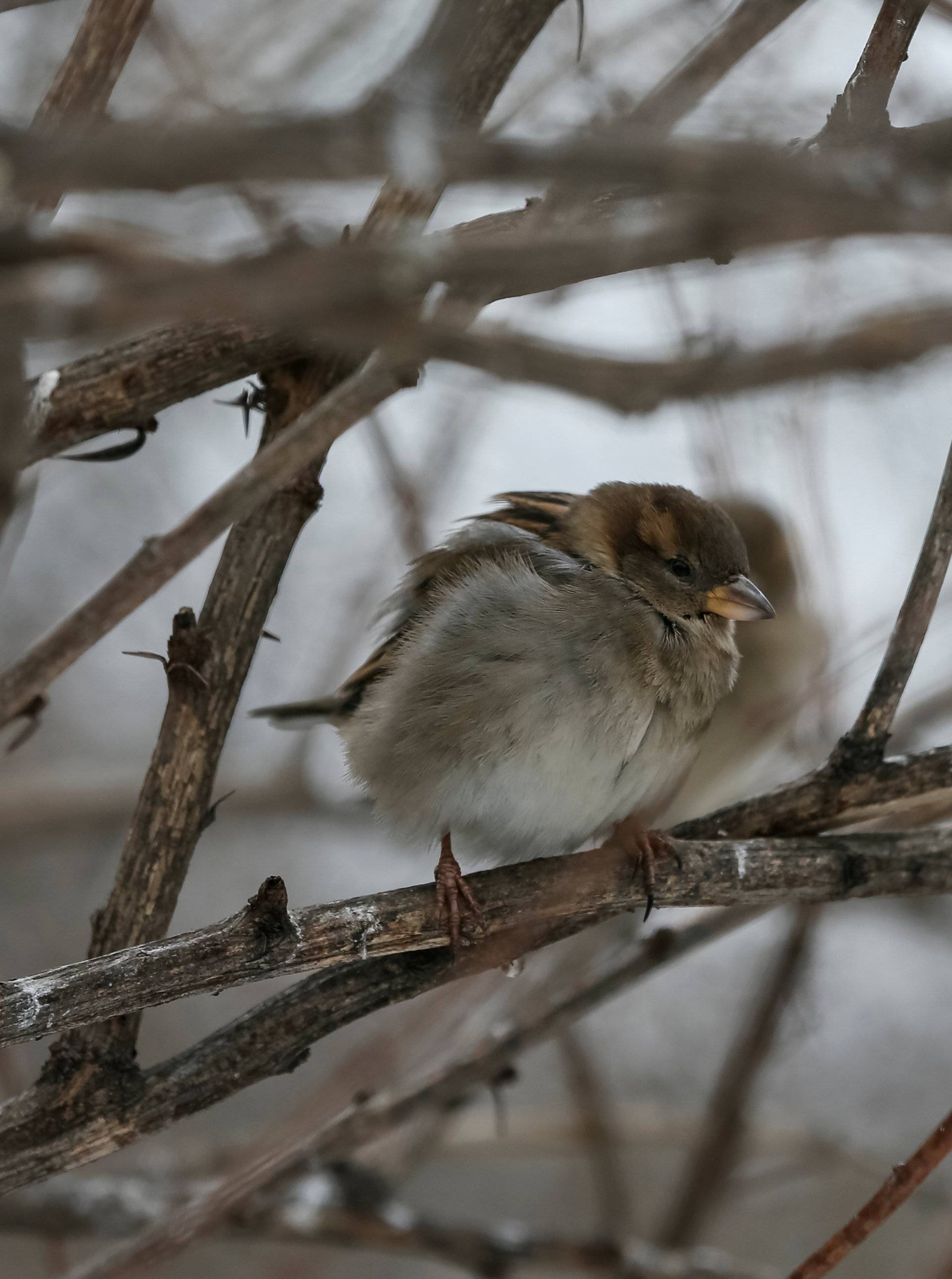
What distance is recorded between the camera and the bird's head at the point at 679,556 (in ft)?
8.74

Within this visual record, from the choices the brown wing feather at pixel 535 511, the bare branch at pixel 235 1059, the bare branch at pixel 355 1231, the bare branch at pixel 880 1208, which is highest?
the brown wing feather at pixel 535 511

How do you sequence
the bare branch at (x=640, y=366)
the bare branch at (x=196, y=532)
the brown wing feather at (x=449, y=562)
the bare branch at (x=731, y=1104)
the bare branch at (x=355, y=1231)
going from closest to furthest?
1. the bare branch at (x=640, y=366)
2. the bare branch at (x=196, y=532)
3. the brown wing feather at (x=449, y=562)
4. the bare branch at (x=355, y=1231)
5. the bare branch at (x=731, y=1104)

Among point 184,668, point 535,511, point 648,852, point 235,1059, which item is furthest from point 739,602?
point 235,1059

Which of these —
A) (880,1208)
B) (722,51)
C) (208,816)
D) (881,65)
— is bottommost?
(880,1208)

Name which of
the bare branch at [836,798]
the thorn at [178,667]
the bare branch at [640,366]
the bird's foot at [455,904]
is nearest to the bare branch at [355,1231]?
the bird's foot at [455,904]

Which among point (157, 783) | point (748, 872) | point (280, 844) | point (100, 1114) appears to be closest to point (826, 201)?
point (748, 872)

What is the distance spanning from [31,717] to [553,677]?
0.98m

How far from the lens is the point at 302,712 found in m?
2.94

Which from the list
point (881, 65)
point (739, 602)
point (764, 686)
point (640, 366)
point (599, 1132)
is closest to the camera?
point (640, 366)

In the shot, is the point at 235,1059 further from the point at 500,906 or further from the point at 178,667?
the point at 178,667

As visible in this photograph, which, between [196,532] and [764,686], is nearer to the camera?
[196,532]

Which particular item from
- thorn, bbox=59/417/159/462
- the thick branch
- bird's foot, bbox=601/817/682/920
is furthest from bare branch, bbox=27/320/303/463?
bird's foot, bbox=601/817/682/920

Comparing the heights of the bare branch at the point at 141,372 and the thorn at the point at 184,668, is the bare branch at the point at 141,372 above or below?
above

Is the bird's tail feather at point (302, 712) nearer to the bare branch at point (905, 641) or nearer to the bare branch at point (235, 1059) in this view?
the bare branch at point (235, 1059)
